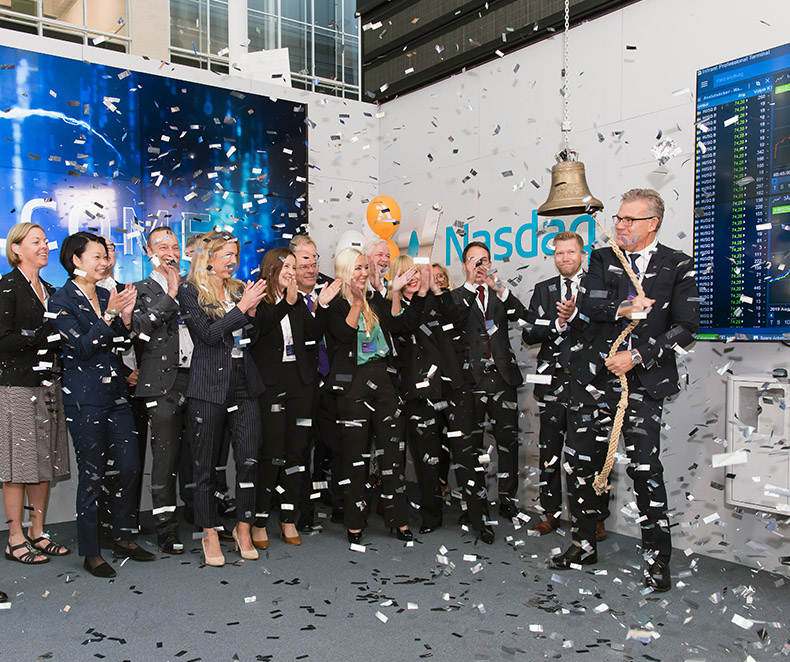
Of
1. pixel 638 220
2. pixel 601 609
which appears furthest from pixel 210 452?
pixel 638 220

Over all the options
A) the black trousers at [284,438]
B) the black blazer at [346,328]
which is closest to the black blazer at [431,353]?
the black blazer at [346,328]

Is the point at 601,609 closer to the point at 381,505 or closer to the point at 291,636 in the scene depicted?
the point at 291,636

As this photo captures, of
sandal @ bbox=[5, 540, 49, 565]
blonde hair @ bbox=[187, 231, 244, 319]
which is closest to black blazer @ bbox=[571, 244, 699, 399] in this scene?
blonde hair @ bbox=[187, 231, 244, 319]

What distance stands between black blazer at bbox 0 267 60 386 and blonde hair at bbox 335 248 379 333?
1.64 m

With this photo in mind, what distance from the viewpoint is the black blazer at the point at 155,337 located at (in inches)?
162

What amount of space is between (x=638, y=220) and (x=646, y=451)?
1.15 metres

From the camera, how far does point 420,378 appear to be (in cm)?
462

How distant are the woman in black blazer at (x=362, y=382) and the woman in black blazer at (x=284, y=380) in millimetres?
137

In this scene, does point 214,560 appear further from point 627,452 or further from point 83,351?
point 627,452

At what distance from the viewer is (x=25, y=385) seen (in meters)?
4.05

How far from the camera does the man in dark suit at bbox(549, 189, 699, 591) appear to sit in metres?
3.54

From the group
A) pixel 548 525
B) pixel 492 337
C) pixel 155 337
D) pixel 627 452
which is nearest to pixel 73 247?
pixel 155 337

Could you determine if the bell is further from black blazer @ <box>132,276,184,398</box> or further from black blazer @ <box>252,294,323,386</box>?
black blazer @ <box>132,276,184,398</box>

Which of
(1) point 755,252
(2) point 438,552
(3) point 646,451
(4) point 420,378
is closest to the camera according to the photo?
(3) point 646,451
